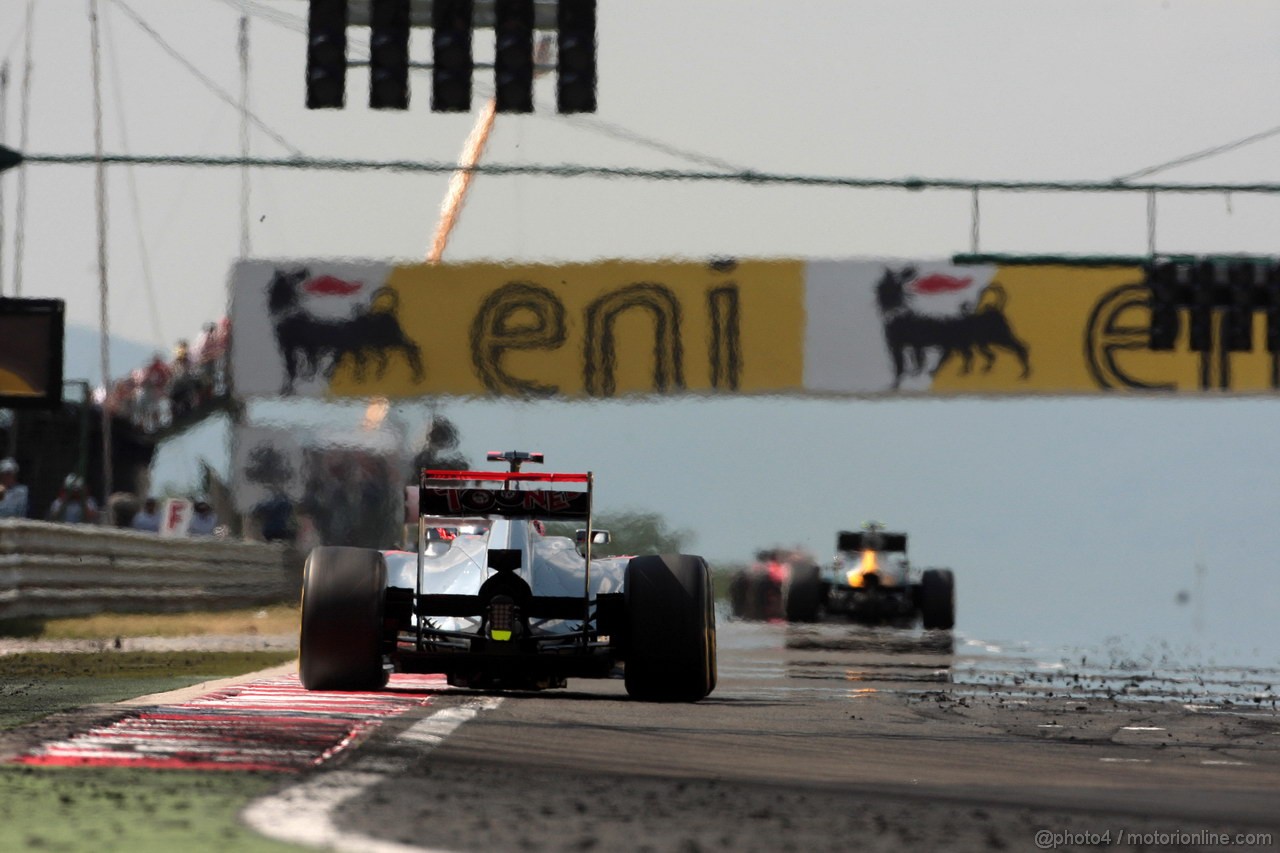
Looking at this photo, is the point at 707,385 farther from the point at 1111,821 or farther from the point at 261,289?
the point at 1111,821

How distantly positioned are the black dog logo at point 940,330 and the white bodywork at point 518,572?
27398mm

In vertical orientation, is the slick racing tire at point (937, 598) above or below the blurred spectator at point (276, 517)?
below

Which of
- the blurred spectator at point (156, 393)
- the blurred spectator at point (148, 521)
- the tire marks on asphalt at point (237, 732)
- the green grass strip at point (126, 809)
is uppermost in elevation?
the blurred spectator at point (156, 393)

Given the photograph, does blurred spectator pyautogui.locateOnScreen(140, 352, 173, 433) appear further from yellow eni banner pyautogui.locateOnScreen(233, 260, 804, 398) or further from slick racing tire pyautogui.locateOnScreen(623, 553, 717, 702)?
slick racing tire pyautogui.locateOnScreen(623, 553, 717, 702)

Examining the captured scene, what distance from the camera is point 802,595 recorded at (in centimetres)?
3219

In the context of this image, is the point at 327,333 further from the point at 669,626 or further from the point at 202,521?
the point at 669,626

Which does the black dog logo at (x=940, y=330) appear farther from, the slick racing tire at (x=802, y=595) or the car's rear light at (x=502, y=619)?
the car's rear light at (x=502, y=619)

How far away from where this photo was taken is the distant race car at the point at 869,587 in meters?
31.5

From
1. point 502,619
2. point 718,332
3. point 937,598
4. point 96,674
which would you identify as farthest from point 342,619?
point 718,332

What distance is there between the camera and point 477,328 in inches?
1583

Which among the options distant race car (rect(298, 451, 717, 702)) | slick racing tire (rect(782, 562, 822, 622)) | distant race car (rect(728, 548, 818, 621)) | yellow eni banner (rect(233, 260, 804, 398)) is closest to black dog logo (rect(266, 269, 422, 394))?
yellow eni banner (rect(233, 260, 804, 398))

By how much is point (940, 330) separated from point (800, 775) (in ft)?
105

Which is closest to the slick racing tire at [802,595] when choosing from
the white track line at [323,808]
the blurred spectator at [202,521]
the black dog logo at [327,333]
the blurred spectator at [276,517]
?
the blurred spectator at [202,521]

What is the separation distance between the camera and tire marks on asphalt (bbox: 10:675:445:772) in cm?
841
